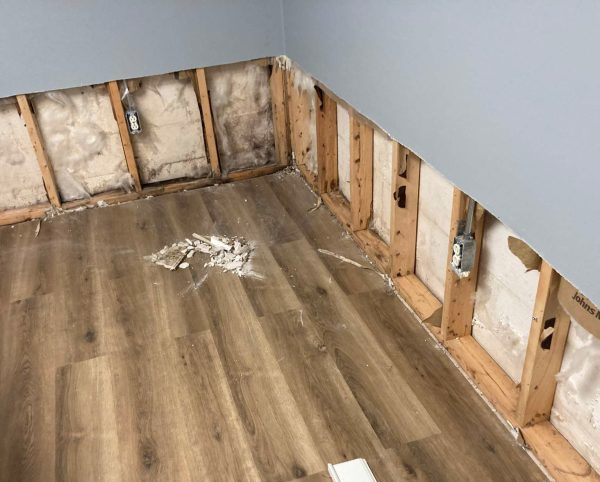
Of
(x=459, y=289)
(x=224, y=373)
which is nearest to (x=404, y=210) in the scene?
(x=459, y=289)

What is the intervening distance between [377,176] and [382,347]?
3.08ft

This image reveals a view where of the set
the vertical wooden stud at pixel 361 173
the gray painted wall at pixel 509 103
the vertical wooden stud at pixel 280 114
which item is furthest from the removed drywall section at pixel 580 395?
the vertical wooden stud at pixel 280 114

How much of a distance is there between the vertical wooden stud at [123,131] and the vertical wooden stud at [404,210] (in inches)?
71.1

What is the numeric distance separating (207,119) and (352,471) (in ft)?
8.00

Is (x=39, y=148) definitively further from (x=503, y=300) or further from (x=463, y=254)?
(x=503, y=300)

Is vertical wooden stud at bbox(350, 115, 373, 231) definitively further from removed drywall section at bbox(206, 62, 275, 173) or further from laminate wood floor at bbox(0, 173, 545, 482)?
removed drywall section at bbox(206, 62, 275, 173)

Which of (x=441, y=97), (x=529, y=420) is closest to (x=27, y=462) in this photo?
(x=529, y=420)

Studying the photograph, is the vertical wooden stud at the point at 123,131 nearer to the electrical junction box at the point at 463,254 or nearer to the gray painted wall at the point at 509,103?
the gray painted wall at the point at 509,103

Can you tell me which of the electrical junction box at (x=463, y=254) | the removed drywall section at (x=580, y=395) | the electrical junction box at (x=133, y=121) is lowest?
the removed drywall section at (x=580, y=395)

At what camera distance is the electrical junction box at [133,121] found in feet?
11.5

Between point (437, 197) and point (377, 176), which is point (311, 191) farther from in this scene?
point (437, 197)

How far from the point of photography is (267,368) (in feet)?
8.09

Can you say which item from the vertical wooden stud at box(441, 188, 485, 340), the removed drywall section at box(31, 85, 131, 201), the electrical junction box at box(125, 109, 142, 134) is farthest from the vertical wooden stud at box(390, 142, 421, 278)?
the removed drywall section at box(31, 85, 131, 201)

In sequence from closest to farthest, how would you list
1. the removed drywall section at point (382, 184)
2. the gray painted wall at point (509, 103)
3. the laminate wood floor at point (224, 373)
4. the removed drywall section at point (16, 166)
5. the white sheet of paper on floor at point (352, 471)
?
the gray painted wall at point (509, 103), the white sheet of paper on floor at point (352, 471), the laminate wood floor at point (224, 373), the removed drywall section at point (382, 184), the removed drywall section at point (16, 166)
